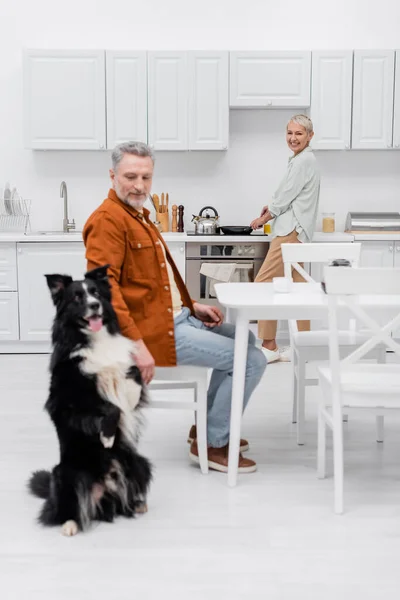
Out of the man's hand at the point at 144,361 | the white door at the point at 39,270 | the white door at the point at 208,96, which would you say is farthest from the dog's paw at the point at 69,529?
the white door at the point at 208,96

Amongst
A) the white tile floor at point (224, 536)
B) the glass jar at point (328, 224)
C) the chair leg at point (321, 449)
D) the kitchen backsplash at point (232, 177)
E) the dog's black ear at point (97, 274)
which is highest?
the kitchen backsplash at point (232, 177)

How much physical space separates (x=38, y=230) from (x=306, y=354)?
124 inches

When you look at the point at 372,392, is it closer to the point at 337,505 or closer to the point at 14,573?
the point at 337,505

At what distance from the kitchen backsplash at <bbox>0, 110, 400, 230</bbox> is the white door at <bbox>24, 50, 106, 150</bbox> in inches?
14.4

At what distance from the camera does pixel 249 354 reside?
299 cm

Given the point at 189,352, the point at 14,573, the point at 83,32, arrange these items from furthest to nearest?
the point at 83,32, the point at 189,352, the point at 14,573

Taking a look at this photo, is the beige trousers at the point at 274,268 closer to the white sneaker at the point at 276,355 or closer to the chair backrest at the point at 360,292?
the white sneaker at the point at 276,355

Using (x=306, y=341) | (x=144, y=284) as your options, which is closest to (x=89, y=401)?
(x=144, y=284)

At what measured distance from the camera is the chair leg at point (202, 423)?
2.95m

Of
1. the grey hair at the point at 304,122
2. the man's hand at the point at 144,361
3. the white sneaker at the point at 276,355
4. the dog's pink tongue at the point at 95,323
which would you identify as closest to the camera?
the dog's pink tongue at the point at 95,323

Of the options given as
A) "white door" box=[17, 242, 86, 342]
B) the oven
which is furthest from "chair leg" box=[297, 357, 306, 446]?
"white door" box=[17, 242, 86, 342]

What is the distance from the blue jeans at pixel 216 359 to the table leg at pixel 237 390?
0.10m

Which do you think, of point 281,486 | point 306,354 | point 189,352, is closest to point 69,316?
point 189,352

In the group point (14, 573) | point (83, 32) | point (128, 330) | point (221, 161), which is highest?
point (83, 32)
